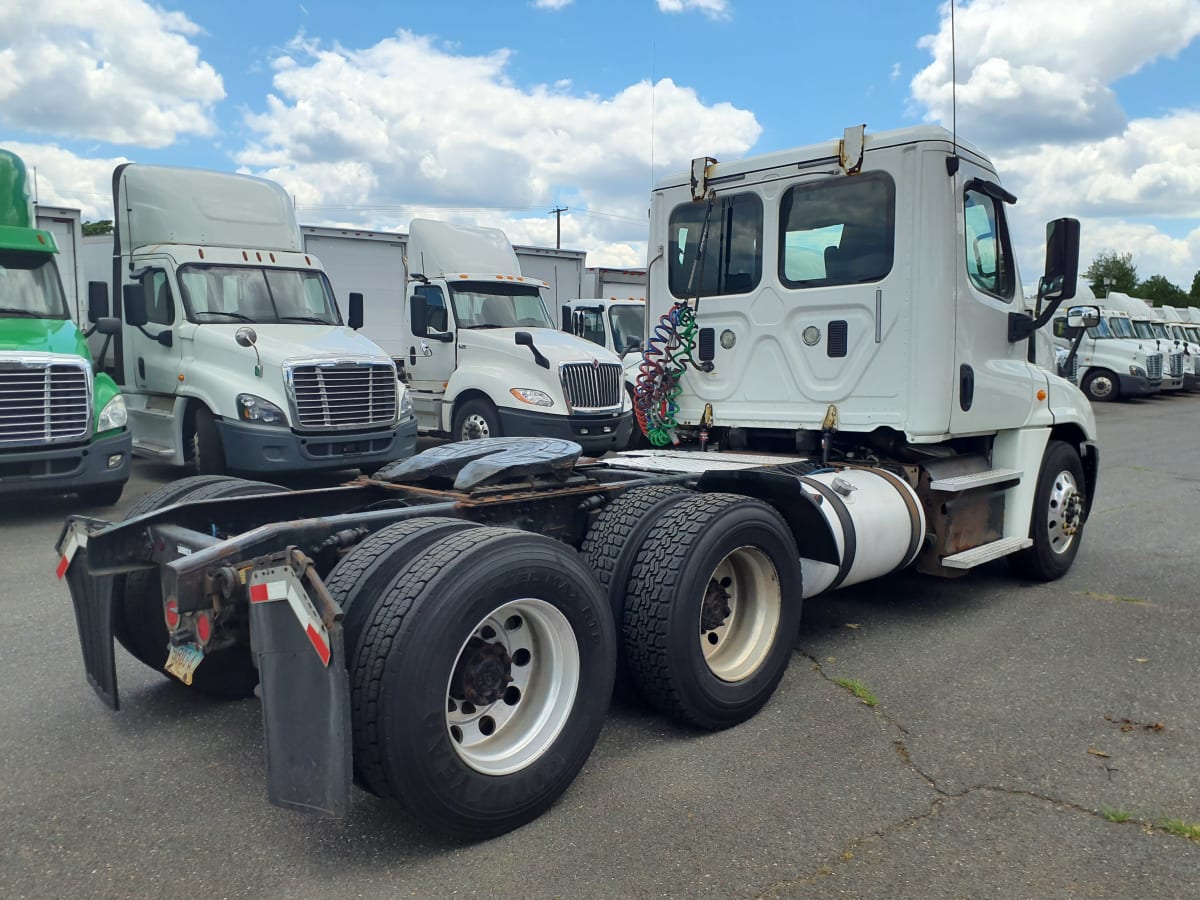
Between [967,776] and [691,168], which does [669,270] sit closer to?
[691,168]

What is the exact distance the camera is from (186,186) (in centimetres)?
1108

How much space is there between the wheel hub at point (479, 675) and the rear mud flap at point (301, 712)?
506mm

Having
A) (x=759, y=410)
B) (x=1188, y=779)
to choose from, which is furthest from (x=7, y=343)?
(x=1188, y=779)

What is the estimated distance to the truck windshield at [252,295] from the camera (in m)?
10.6

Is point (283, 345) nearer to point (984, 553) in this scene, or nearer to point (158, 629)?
point (158, 629)

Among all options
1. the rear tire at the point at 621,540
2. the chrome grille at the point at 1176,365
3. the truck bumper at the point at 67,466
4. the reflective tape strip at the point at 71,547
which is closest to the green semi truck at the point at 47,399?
the truck bumper at the point at 67,466

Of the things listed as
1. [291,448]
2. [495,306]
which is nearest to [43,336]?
[291,448]

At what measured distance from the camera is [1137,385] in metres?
25.2

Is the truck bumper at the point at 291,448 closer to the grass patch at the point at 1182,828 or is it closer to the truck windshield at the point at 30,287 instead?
the truck windshield at the point at 30,287

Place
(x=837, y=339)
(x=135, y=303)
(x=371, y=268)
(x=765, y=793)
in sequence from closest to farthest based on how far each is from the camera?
(x=765, y=793) < (x=837, y=339) < (x=135, y=303) < (x=371, y=268)

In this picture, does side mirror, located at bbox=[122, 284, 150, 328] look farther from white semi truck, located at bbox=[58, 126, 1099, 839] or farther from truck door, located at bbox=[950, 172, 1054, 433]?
truck door, located at bbox=[950, 172, 1054, 433]

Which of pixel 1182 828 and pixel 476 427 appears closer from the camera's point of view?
pixel 1182 828

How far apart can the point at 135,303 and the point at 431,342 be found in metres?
3.79

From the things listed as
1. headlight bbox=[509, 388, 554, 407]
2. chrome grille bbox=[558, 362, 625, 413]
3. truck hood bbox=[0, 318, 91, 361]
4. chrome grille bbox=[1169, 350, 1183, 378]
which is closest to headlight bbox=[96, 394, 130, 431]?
truck hood bbox=[0, 318, 91, 361]
